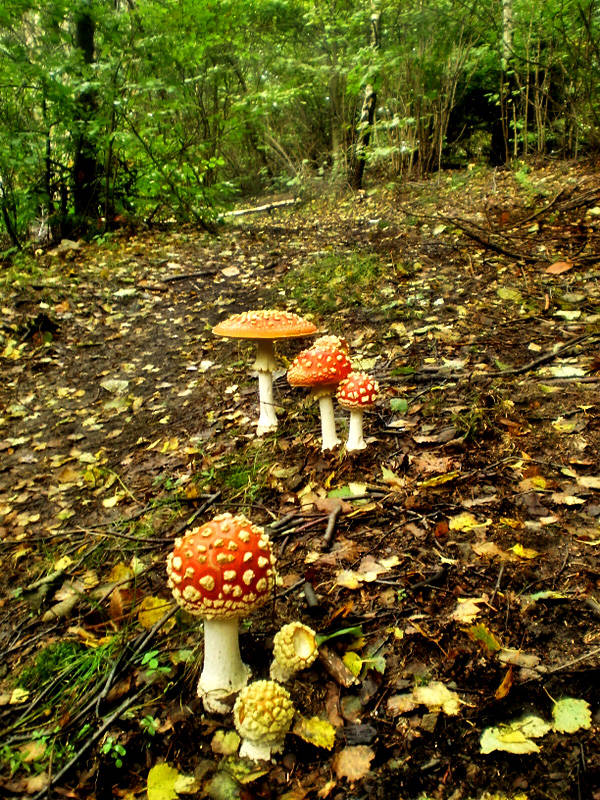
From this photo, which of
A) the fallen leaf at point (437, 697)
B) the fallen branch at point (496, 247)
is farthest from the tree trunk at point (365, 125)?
the fallen leaf at point (437, 697)

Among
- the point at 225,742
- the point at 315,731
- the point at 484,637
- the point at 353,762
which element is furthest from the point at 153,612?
the point at 484,637

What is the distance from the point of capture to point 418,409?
3.31 metres

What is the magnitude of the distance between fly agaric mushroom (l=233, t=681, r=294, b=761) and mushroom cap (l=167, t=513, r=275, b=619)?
0.25 meters

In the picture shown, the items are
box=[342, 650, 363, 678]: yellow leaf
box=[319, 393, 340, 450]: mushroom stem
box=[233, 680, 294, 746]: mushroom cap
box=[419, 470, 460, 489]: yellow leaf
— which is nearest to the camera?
box=[233, 680, 294, 746]: mushroom cap

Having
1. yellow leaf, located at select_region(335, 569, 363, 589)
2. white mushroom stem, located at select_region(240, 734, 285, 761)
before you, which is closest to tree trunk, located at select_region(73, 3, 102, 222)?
yellow leaf, located at select_region(335, 569, 363, 589)

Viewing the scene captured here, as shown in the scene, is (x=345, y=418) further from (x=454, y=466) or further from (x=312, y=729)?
(x=312, y=729)

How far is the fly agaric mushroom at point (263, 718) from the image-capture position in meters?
1.52

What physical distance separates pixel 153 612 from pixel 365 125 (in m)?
9.63

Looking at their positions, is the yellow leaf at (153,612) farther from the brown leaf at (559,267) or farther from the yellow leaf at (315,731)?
the brown leaf at (559,267)

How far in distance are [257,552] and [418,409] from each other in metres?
1.92

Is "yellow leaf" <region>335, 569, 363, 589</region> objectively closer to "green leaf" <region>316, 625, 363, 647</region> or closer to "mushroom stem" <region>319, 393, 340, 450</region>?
"green leaf" <region>316, 625, 363, 647</region>

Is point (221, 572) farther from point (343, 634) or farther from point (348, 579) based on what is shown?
point (348, 579)

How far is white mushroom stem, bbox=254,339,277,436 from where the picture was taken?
341cm

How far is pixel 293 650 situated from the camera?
1724 millimetres
